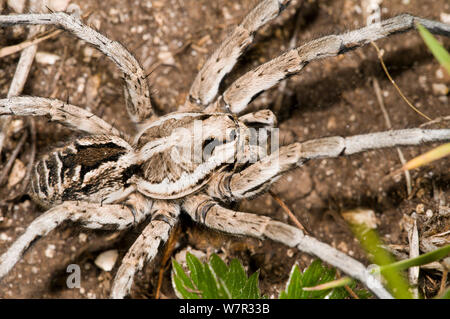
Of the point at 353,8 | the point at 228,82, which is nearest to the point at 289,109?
the point at 228,82

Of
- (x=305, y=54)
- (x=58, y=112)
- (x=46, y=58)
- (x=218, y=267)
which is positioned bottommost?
(x=218, y=267)

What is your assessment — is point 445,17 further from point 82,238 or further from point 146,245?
point 82,238

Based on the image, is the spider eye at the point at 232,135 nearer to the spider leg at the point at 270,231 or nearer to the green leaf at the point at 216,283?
the spider leg at the point at 270,231

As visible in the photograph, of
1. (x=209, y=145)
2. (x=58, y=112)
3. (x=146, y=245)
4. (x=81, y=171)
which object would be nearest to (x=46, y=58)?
(x=58, y=112)

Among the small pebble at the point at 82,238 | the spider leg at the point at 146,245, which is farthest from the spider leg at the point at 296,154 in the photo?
the small pebble at the point at 82,238

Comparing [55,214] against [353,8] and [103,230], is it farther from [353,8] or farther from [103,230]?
[353,8]

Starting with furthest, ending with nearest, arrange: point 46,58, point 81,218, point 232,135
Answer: point 46,58 → point 232,135 → point 81,218

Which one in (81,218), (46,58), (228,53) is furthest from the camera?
(46,58)
